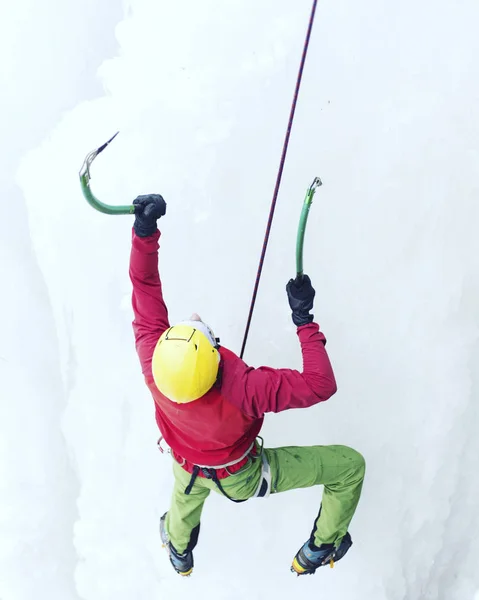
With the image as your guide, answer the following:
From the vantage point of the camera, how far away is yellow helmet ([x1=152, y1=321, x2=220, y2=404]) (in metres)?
1.72

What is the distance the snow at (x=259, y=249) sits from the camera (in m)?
2.30

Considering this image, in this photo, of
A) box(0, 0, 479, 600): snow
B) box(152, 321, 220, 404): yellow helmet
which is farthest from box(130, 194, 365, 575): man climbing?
box(0, 0, 479, 600): snow

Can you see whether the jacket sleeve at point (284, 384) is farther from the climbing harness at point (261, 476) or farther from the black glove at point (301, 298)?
the climbing harness at point (261, 476)

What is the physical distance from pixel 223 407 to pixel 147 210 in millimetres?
572

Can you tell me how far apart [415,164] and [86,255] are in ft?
4.15

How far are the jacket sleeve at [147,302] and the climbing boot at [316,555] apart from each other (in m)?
0.91

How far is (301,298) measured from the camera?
1.85 m

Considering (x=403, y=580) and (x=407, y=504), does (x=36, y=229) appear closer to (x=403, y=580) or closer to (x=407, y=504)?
(x=407, y=504)

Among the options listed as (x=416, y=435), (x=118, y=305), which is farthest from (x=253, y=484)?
(x=118, y=305)

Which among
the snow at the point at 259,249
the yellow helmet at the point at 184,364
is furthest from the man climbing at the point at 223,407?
the snow at the point at 259,249

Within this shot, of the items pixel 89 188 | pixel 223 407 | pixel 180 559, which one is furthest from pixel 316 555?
pixel 89 188

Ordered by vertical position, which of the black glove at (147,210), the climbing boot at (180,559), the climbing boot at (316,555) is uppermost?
the black glove at (147,210)

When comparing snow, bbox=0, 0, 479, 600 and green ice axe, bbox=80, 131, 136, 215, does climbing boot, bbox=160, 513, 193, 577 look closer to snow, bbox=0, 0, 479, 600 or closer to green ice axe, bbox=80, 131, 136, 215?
snow, bbox=0, 0, 479, 600

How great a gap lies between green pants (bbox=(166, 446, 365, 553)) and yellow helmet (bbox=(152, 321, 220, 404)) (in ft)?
1.67
